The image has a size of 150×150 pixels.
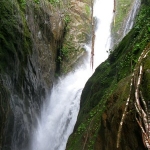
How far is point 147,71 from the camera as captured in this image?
413 cm

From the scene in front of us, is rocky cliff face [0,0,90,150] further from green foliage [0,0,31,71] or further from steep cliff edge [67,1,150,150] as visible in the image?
steep cliff edge [67,1,150,150]

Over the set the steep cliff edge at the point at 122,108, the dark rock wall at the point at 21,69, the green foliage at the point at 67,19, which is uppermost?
the green foliage at the point at 67,19

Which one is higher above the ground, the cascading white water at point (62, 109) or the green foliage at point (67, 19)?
the green foliage at point (67, 19)

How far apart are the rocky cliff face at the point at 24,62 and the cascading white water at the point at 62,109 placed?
0.91m

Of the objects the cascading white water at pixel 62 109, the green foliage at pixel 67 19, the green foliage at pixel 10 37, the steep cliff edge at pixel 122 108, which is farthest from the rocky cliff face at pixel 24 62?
the green foliage at pixel 67 19

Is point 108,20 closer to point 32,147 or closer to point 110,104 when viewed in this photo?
point 32,147

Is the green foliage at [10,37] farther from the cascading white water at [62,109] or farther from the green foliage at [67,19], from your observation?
the green foliage at [67,19]

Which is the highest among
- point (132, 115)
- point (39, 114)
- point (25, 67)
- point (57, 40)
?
point (57, 40)

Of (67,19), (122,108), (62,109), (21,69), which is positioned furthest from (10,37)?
(67,19)

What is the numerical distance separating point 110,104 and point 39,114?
25.5ft

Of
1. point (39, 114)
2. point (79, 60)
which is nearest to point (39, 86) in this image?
point (39, 114)

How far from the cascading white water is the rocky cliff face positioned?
0.91 metres

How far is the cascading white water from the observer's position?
1203 cm

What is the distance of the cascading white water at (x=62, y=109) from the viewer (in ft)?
39.5
